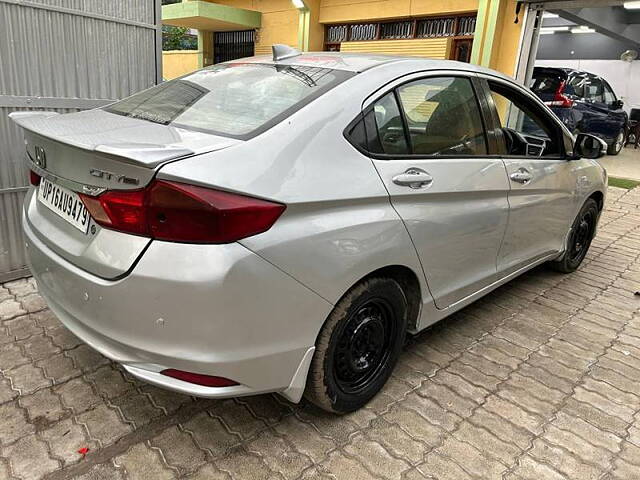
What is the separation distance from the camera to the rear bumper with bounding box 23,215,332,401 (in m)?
1.72

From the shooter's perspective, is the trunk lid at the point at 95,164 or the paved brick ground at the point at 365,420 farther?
the paved brick ground at the point at 365,420

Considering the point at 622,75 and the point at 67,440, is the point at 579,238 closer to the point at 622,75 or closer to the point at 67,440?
the point at 67,440

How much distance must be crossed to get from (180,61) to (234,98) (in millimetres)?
16449

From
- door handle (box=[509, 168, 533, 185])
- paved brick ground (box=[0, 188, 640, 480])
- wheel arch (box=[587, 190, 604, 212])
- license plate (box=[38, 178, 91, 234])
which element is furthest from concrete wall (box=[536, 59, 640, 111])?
license plate (box=[38, 178, 91, 234])

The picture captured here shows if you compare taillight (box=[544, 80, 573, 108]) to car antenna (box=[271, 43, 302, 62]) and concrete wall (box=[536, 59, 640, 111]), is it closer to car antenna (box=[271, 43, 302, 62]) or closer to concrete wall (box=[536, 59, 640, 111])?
car antenna (box=[271, 43, 302, 62])

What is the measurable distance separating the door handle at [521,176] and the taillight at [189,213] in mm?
1901

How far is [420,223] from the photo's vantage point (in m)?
2.41

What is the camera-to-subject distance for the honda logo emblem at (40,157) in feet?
7.16

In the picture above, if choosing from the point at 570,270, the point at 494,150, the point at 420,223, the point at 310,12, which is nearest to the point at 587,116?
the point at 310,12

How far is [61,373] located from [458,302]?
2.19 meters

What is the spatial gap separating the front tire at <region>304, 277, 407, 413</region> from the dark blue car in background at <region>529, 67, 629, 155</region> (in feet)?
31.3

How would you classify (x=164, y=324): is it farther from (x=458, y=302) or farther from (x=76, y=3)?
(x=76, y=3)

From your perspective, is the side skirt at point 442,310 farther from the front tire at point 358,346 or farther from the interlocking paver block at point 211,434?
the interlocking paver block at point 211,434

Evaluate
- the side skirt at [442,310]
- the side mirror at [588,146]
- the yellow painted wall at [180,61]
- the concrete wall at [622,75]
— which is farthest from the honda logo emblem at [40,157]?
the concrete wall at [622,75]
